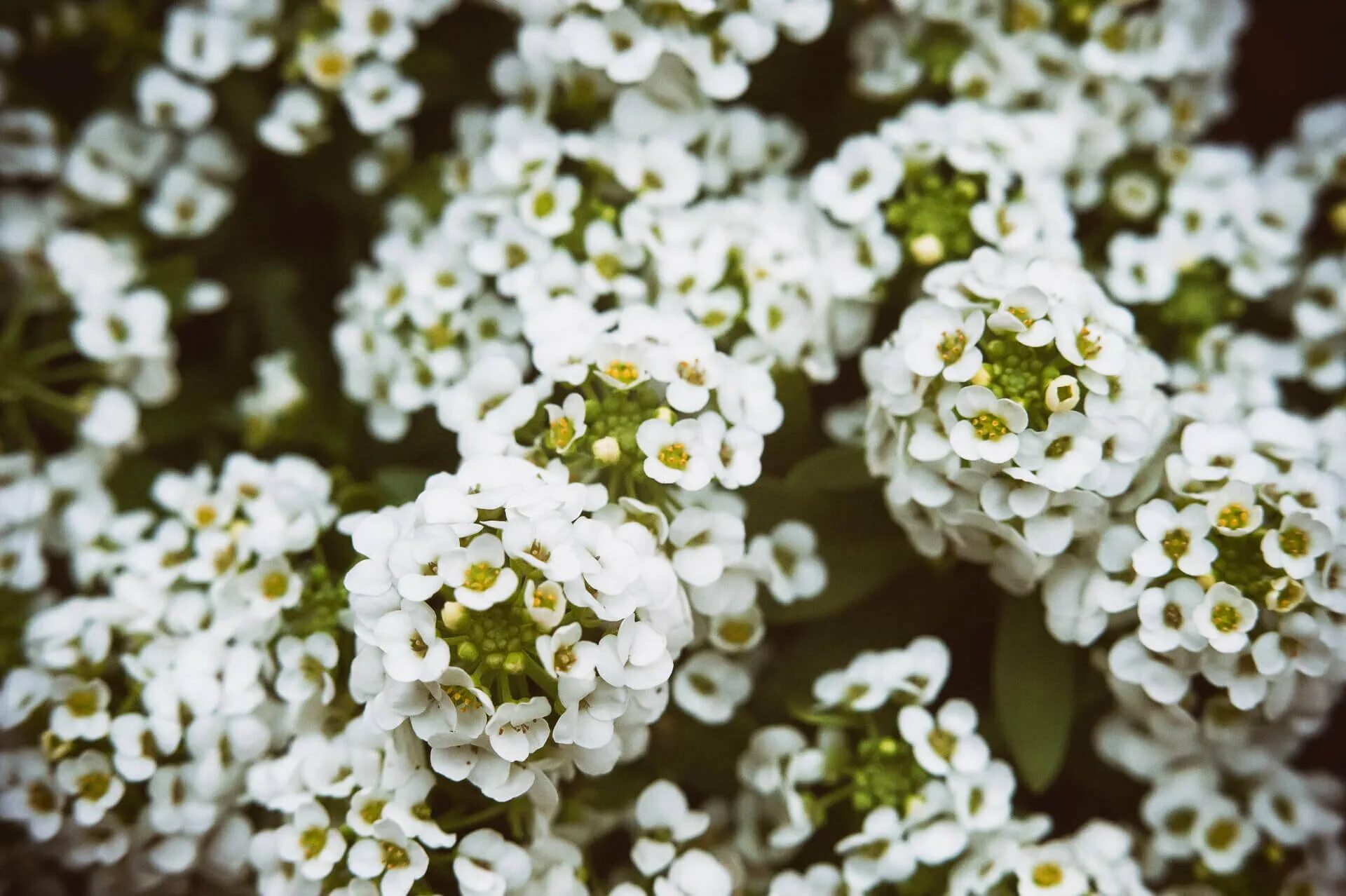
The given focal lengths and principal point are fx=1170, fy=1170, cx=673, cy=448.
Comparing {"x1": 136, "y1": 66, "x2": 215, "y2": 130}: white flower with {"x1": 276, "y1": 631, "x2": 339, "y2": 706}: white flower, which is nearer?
{"x1": 276, "y1": 631, "x2": 339, "y2": 706}: white flower

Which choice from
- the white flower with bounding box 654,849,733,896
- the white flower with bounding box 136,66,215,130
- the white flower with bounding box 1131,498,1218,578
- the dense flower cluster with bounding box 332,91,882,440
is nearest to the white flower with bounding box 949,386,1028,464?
the white flower with bounding box 1131,498,1218,578

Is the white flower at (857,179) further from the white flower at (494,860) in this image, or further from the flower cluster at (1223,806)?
the white flower at (494,860)

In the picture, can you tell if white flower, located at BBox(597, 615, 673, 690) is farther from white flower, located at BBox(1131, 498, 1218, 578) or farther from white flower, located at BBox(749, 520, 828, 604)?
white flower, located at BBox(1131, 498, 1218, 578)

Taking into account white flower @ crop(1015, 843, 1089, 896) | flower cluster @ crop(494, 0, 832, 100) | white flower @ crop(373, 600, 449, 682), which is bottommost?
white flower @ crop(1015, 843, 1089, 896)

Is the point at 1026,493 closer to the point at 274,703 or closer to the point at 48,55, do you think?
the point at 274,703

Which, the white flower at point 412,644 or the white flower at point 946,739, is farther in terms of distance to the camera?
the white flower at point 946,739

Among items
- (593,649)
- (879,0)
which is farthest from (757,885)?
(879,0)

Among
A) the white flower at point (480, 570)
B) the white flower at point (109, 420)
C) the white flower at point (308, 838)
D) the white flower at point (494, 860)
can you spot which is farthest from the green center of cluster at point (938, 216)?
the white flower at point (109, 420)

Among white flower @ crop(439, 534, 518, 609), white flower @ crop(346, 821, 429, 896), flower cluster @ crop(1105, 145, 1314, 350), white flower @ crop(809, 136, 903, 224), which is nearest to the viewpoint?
white flower @ crop(439, 534, 518, 609)
